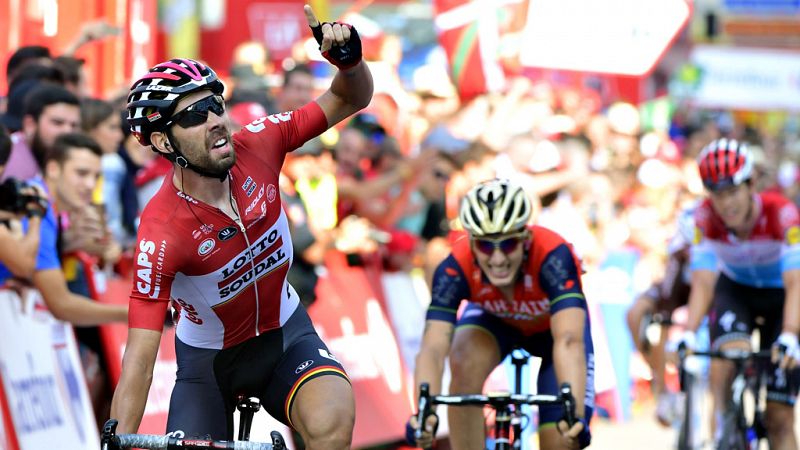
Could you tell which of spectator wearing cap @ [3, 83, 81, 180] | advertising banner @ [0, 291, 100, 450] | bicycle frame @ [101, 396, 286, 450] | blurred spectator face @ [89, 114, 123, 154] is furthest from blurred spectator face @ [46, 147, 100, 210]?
bicycle frame @ [101, 396, 286, 450]

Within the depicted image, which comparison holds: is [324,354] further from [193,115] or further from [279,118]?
[193,115]

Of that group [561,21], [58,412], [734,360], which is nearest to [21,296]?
[58,412]

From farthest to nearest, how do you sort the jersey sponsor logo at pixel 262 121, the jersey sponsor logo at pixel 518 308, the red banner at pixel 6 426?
the red banner at pixel 6 426, the jersey sponsor logo at pixel 518 308, the jersey sponsor logo at pixel 262 121

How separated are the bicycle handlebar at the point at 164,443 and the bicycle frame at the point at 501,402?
1.68 meters

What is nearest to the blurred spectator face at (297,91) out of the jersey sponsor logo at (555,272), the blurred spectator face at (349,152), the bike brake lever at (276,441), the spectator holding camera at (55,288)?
the blurred spectator face at (349,152)

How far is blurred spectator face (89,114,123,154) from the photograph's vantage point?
30.2 feet

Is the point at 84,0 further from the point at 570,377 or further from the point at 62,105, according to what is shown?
the point at 570,377

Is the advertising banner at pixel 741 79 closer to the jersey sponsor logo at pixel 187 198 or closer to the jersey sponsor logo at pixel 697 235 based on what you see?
the jersey sponsor logo at pixel 697 235

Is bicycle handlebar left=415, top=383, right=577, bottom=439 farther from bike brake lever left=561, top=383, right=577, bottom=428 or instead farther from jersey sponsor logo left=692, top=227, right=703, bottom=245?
jersey sponsor logo left=692, top=227, right=703, bottom=245

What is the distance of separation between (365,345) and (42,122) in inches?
139

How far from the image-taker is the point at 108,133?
9.24 meters

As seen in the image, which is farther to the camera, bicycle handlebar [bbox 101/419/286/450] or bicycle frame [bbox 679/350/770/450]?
bicycle frame [bbox 679/350/770/450]

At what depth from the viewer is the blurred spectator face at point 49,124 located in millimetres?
8492

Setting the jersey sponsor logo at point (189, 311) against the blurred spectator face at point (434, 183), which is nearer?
the jersey sponsor logo at point (189, 311)
